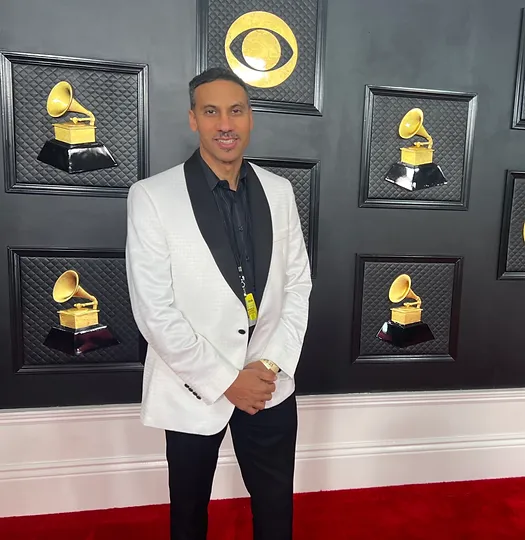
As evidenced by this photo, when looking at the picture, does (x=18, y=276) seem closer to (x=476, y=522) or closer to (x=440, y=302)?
(x=440, y=302)

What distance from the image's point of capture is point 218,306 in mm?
1423

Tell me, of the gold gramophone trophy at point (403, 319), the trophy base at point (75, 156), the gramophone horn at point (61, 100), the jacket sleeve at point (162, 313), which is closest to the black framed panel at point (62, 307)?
the trophy base at point (75, 156)

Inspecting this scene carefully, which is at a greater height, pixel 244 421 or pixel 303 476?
pixel 244 421

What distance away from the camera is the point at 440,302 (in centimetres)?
234

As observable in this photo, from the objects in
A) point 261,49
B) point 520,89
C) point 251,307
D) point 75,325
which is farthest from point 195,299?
point 520,89

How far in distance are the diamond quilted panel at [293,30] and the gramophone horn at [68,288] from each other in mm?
992

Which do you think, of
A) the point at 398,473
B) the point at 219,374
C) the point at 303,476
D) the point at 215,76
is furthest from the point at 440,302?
the point at 215,76

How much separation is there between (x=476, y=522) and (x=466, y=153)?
1.58 m

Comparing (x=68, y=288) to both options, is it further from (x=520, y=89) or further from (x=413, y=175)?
(x=520, y=89)

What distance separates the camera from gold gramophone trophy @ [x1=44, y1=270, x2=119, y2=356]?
2020 millimetres

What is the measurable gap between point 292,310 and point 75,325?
949 millimetres

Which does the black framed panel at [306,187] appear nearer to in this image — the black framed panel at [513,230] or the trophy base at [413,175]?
the trophy base at [413,175]

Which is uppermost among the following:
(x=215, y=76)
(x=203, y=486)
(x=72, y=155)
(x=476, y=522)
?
(x=215, y=76)

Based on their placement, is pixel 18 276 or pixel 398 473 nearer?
pixel 18 276
